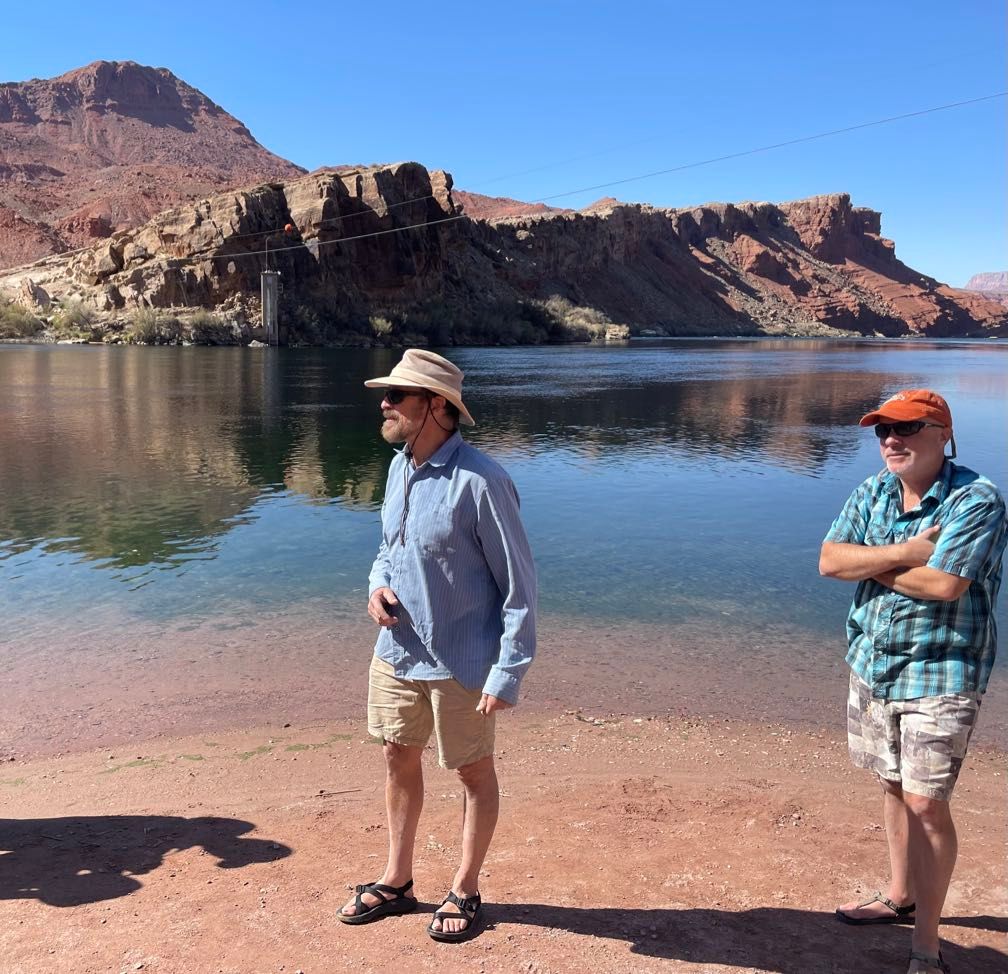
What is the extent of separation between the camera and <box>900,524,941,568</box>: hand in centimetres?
272

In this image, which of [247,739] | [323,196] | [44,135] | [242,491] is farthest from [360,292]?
[44,135]

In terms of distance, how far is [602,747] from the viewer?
5.06 meters

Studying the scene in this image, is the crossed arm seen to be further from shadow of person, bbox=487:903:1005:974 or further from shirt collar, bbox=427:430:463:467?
shirt collar, bbox=427:430:463:467

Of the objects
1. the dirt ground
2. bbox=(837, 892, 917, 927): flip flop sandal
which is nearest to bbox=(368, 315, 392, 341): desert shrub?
the dirt ground

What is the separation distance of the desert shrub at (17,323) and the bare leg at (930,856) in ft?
233

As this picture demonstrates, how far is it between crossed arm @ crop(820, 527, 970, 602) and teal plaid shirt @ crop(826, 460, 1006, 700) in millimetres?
29

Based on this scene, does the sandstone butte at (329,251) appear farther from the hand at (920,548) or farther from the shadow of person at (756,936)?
the hand at (920,548)

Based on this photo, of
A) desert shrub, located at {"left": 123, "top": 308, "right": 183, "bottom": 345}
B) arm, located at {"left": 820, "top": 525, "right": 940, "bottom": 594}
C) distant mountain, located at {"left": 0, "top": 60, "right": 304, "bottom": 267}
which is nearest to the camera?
arm, located at {"left": 820, "top": 525, "right": 940, "bottom": 594}

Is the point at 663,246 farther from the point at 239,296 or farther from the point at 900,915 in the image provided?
the point at 900,915

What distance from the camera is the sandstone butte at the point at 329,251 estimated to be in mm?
71375

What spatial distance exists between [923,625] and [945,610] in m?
0.08

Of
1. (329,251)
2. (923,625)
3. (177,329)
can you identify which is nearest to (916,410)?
(923,625)

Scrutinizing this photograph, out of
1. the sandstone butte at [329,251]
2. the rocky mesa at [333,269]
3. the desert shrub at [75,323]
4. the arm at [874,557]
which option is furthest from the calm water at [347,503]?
the sandstone butte at [329,251]

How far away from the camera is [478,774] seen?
121 inches
